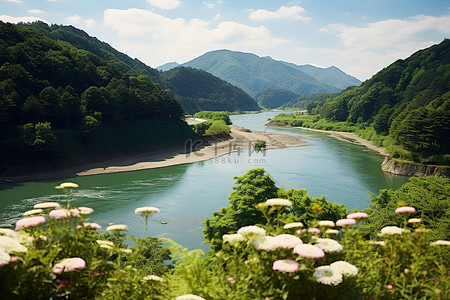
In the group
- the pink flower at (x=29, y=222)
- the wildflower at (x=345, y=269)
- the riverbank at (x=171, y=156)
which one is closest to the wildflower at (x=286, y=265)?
the wildflower at (x=345, y=269)

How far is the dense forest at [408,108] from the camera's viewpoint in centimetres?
6262

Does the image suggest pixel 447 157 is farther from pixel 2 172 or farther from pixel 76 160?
pixel 2 172

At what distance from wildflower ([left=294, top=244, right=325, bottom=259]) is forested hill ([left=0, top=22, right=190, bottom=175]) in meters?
57.9

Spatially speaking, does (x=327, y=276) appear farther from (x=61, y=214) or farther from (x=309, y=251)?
(x=61, y=214)

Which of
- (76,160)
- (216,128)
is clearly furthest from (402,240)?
(216,128)

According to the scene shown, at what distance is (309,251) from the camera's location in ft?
16.5

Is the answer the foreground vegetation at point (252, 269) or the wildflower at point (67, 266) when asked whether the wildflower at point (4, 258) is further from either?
the wildflower at point (67, 266)

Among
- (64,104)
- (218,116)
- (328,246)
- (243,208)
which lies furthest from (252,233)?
(218,116)

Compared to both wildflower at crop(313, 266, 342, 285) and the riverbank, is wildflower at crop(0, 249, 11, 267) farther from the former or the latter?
the riverbank

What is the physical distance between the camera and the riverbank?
56156 mm

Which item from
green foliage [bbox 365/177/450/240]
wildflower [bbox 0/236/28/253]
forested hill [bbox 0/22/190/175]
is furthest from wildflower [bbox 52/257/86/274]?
forested hill [bbox 0/22/190/175]

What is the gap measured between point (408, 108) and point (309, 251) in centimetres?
9380

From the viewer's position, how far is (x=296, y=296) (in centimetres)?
508

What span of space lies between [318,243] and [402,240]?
66.3 inches
